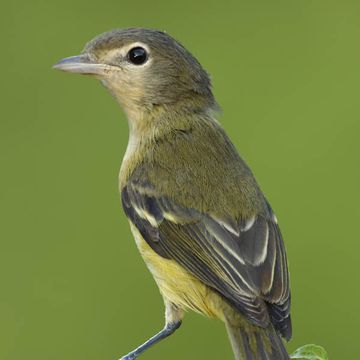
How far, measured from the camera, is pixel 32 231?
8523 millimetres

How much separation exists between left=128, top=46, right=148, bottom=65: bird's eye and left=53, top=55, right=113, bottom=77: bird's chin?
0.12 metres

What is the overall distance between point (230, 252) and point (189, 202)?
0.31 m

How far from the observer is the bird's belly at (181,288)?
18.8 feet

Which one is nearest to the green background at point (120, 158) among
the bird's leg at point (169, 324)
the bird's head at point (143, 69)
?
the bird's leg at point (169, 324)

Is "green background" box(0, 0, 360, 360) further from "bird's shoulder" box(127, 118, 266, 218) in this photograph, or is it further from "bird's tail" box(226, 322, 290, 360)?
"bird's tail" box(226, 322, 290, 360)

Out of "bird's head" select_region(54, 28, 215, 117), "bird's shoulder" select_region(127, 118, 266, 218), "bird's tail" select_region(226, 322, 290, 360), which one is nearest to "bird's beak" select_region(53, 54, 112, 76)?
"bird's head" select_region(54, 28, 215, 117)

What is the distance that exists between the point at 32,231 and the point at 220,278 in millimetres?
3151

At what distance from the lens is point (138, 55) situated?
20.7ft

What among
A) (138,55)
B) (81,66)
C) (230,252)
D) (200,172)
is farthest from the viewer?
(138,55)

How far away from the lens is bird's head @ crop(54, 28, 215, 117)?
6.21 m

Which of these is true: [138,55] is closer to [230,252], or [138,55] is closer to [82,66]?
[82,66]

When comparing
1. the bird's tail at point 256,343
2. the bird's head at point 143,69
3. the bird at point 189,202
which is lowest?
the bird's tail at point 256,343

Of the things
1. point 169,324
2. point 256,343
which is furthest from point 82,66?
point 256,343

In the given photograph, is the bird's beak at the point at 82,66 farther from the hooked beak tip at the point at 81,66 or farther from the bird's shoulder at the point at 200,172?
the bird's shoulder at the point at 200,172
